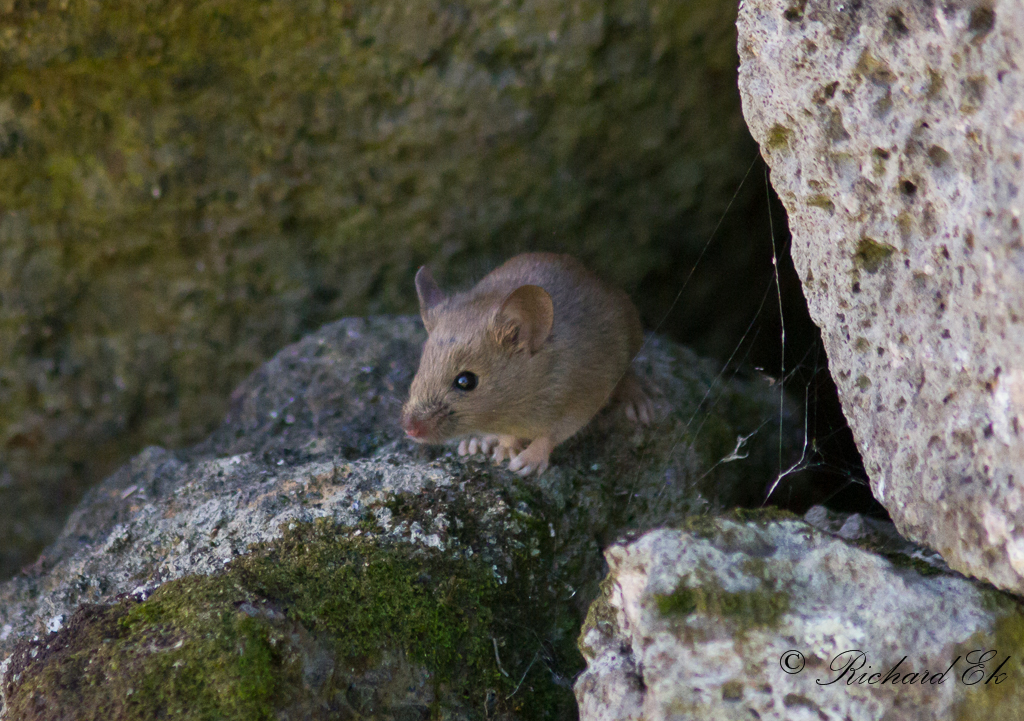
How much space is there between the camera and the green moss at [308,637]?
2.73 meters

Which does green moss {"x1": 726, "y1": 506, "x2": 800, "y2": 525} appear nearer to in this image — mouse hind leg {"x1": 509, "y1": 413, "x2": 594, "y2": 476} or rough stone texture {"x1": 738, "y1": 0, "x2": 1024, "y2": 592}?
rough stone texture {"x1": 738, "y1": 0, "x2": 1024, "y2": 592}

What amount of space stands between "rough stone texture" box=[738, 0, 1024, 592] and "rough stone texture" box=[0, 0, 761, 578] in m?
2.00

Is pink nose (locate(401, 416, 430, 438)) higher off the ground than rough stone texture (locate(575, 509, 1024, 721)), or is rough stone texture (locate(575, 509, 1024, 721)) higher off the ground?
rough stone texture (locate(575, 509, 1024, 721))

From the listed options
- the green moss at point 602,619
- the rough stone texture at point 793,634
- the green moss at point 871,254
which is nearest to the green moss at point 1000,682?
the rough stone texture at point 793,634

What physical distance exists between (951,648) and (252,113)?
418 centimetres

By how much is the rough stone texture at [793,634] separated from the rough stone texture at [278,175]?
10.0 feet

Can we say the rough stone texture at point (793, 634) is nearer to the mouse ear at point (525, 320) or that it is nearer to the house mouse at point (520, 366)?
the house mouse at point (520, 366)

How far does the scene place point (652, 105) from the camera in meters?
5.07

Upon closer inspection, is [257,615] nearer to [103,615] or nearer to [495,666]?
[103,615]

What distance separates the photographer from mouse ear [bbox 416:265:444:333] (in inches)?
176

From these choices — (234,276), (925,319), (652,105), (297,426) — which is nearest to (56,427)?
(234,276)

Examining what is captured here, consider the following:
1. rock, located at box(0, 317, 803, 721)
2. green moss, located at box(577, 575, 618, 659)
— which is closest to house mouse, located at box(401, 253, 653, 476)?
rock, located at box(0, 317, 803, 721)

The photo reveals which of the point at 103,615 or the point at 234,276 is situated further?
the point at 234,276

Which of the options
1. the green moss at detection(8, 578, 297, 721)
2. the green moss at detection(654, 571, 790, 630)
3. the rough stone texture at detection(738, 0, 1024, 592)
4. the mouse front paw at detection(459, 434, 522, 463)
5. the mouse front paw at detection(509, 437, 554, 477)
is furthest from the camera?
the mouse front paw at detection(459, 434, 522, 463)
